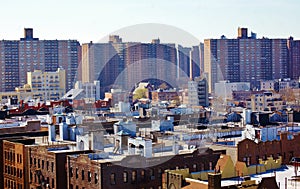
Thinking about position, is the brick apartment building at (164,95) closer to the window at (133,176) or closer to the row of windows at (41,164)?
the row of windows at (41,164)

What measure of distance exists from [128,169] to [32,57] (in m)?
93.3

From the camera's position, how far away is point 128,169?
28766 mm

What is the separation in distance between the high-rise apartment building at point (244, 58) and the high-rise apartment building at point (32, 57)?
24.1m

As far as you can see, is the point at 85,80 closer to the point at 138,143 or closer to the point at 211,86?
the point at 211,86

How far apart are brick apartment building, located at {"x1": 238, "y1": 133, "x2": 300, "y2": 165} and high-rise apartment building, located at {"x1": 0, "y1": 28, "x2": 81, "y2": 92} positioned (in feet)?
268

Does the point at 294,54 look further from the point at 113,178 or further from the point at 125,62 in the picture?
the point at 113,178

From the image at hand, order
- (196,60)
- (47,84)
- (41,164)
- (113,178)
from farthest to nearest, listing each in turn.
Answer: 1. (196,60)
2. (47,84)
3. (41,164)
4. (113,178)

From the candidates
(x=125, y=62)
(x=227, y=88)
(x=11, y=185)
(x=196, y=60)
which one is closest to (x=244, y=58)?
(x=196, y=60)

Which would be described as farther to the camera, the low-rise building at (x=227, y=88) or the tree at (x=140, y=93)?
the low-rise building at (x=227, y=88)

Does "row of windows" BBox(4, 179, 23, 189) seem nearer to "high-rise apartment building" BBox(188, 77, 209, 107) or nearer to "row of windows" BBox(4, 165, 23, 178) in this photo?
"row of windows" BBox(4, 165, 23, 178)

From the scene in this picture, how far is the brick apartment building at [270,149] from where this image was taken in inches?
1258

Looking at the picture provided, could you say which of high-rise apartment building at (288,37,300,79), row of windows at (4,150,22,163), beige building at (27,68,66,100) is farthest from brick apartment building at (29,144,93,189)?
high-rise apartment building at (288,37,300,79)

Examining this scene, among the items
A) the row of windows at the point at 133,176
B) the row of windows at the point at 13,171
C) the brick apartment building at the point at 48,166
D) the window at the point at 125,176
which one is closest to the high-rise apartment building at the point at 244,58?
the row of windows at the point at 13,171

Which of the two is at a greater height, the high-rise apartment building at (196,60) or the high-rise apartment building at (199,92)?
the high-rise apartment building at (196,60)
